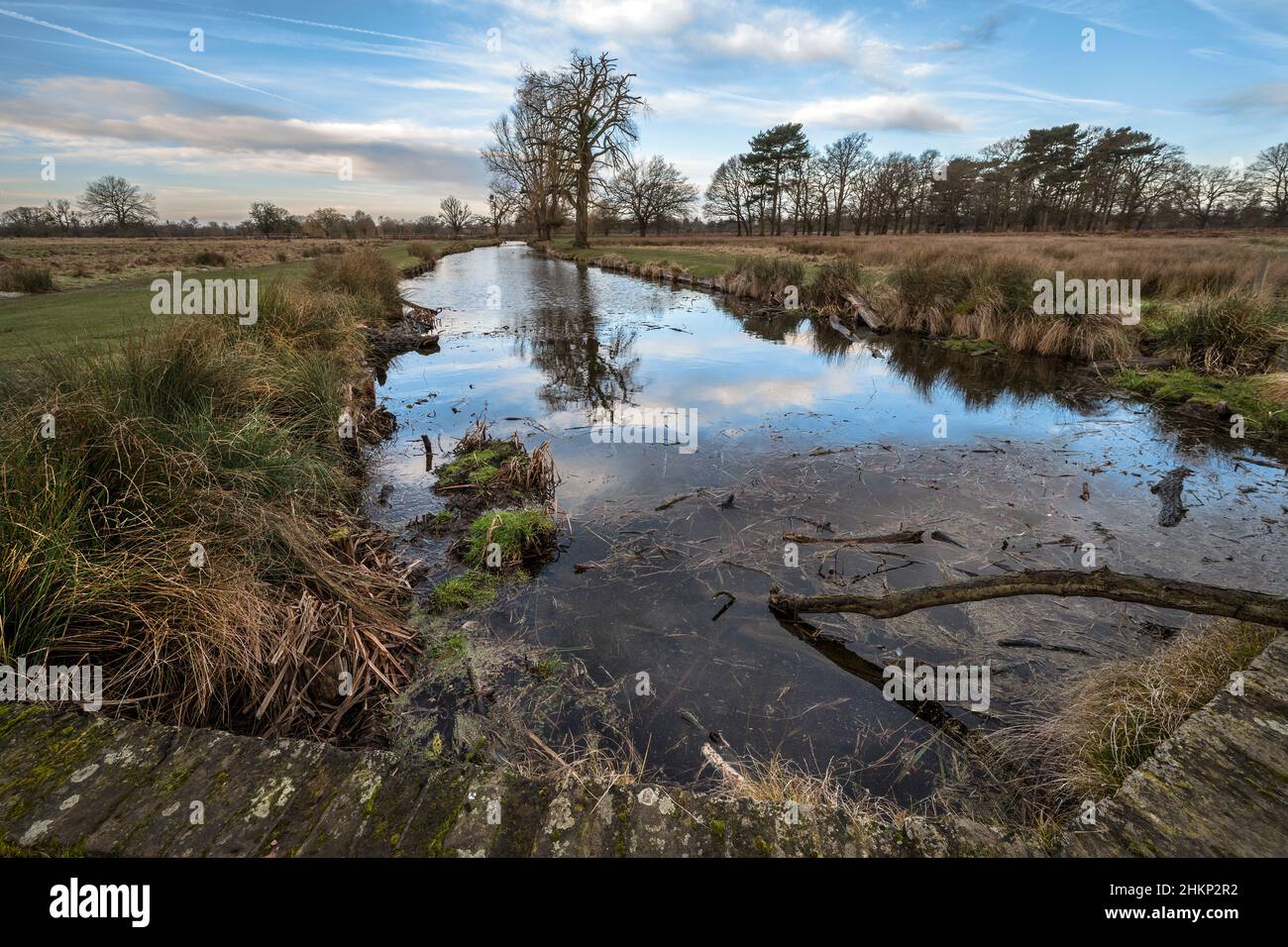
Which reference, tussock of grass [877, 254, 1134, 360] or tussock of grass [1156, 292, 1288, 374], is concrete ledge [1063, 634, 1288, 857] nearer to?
tussock of grass [1156, 292, 1288, 374]

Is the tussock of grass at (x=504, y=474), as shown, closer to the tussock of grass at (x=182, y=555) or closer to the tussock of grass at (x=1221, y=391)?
the tussock of grass at (x=182, y=555)

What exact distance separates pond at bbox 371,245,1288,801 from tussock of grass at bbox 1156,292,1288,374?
1.74 m

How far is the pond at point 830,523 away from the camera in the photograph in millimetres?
3414

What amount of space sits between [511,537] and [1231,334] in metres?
13.2

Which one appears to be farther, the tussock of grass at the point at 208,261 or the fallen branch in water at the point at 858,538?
the tussock of grass at the point at 208,261

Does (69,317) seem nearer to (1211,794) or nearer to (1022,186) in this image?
(1211,794)

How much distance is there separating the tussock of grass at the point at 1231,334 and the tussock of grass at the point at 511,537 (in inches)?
487

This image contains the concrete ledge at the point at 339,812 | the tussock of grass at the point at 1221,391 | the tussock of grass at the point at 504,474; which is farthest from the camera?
the tussock of grass at the point at 1221,391

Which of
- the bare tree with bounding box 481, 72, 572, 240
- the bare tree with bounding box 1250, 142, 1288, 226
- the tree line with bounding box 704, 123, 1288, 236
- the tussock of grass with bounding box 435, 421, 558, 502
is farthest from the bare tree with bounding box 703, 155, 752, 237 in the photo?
the tussock of grass with bounding box 435, 421, 558, 502

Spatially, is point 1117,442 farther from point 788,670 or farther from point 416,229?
point 416,229

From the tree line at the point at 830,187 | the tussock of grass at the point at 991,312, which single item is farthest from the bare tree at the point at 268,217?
the tussock of grass at the point at 991,312

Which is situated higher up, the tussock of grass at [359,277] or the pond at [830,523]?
the tussock of grass at [359,277]

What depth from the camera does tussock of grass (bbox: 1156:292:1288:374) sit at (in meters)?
9.78

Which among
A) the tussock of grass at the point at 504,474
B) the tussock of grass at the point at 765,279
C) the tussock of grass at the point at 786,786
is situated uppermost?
the tussock of grass at the point at 765,279
